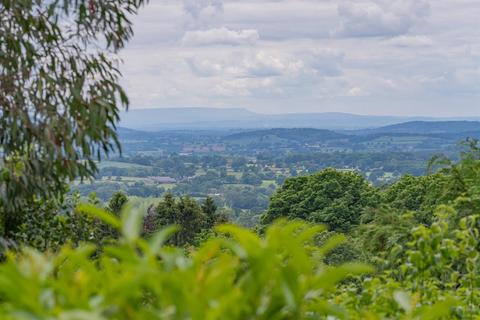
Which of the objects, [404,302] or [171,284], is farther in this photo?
[404,302]

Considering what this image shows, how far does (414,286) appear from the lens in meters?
4.57

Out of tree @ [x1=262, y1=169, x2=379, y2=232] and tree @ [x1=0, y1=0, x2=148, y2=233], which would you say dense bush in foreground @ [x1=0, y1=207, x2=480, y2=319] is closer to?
tree @ [x1=0, y1=0, x2=148, y2=233]

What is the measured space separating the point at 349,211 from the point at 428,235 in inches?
1219

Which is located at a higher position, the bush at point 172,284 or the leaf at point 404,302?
the bush at point 172,284

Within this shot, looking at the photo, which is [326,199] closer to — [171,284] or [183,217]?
[183,217]

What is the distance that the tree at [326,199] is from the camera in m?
35.0

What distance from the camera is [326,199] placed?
35.9m

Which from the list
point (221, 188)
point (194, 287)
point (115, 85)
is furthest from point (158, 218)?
point (221, 188)

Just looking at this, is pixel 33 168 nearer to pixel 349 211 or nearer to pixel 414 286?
pixel 414 286

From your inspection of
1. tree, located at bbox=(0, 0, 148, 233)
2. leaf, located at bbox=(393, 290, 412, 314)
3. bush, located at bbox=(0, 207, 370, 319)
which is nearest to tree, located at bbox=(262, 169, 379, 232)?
tree, located at bbox=(0, 0, 148, 233)

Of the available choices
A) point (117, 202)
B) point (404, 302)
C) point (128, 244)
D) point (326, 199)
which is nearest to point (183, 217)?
point (117, 202)

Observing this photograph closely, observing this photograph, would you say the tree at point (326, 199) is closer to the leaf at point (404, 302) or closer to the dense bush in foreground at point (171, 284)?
the leaf at point (404, 302)

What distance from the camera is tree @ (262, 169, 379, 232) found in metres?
35.0

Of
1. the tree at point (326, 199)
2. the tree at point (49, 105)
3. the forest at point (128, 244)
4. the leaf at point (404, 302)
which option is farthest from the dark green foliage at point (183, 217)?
the leaf at point (404, 302)
